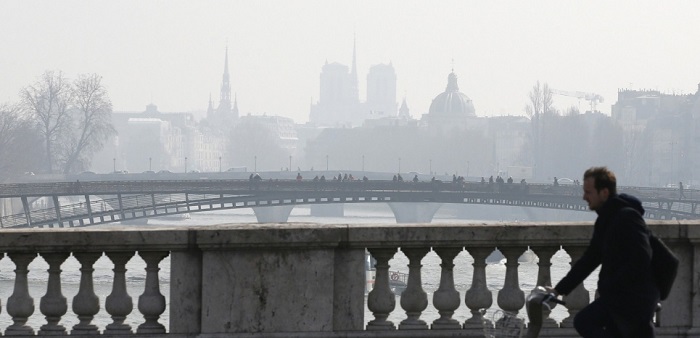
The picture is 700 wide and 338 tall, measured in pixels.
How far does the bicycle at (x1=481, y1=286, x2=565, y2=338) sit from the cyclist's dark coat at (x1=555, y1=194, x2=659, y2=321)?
0.25m

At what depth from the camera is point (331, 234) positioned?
873cm

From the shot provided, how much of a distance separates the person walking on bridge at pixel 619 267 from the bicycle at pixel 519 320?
169 mm

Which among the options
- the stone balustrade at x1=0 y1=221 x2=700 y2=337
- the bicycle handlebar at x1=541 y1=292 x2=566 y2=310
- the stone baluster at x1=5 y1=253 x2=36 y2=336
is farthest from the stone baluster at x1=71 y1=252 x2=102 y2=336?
the bicycle handlebar at x1=541 y1=292 x2=566 y2=310

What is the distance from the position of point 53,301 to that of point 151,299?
1.64ft

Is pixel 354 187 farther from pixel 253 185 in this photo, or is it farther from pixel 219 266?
pixel 219 266

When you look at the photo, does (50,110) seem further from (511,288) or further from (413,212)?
(511,288)

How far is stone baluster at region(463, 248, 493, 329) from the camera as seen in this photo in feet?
28.9

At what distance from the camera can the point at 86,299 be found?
856cm

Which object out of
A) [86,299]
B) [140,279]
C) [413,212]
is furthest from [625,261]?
[413,212]

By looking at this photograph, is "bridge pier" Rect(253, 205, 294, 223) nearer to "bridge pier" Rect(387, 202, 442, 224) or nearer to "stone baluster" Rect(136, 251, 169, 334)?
"bridge pier" Rect(387, 202, 442, 224)

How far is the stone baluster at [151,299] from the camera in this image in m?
8.63

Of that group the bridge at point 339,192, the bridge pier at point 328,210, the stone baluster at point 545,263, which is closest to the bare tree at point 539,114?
the bridge pier at point 328,210

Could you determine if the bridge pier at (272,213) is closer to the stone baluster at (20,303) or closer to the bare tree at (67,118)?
the bare tree at (67,118)

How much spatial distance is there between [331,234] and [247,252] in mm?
449
